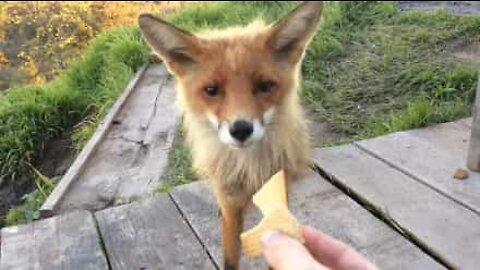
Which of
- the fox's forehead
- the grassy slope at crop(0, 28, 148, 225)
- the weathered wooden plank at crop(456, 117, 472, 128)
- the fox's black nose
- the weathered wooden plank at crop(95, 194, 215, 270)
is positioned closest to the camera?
the fox's black nose

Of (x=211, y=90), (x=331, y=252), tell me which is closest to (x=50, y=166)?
(x=211, y=90)

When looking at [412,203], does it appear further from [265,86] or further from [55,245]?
[55,245]

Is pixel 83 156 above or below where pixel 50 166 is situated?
above

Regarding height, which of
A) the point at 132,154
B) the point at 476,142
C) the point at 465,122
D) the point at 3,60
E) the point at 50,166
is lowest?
the point at 50,166

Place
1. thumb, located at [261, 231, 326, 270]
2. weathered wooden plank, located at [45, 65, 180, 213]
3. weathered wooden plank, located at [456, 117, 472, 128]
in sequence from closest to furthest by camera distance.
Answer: thumb, located at [261, 231, 326, 270] < weathered wooden plank, located at [45, 65, 180, 213] < weathered wooden plank, located at [456, 117, 472, 128]

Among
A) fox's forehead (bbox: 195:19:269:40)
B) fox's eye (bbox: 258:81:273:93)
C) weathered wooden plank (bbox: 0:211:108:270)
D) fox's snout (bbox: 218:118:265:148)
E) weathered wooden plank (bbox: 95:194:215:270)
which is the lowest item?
weathered wooden plank (bbox: 95:194:215:270)

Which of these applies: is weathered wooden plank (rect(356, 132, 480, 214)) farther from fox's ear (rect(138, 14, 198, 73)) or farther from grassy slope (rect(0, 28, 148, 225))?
grassy slope (rect(0, 28, 148, 225))

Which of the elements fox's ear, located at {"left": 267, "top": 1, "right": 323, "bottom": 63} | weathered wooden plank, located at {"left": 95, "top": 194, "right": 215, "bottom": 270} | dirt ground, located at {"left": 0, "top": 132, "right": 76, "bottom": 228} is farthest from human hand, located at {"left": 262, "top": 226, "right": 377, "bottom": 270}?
dirt ground, located at {"left": 0, "top": 132, "right": 76, "bottom": 228}
